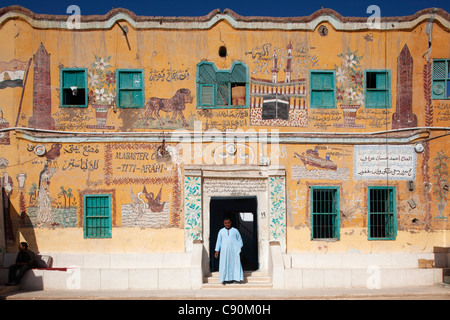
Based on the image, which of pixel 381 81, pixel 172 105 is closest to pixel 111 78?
pixel 172 105

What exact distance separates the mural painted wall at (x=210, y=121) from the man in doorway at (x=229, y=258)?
1.05 meters

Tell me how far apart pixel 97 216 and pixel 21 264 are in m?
2.34

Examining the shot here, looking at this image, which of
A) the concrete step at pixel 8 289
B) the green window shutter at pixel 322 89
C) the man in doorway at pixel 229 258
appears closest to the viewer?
the concrete step at pixel 8 289

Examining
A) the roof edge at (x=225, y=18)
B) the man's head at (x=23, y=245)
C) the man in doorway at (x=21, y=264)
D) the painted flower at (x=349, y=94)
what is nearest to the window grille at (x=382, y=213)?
the painted flower at (x=349, y=94)

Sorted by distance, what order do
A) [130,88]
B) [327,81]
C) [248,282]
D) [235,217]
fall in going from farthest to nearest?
1. [235,217]
2. [327,81]
3. [130,88]
4. [248,282]

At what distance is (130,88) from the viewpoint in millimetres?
15148

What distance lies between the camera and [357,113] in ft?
50.1

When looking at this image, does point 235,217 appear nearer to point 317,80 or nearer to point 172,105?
point 172,105

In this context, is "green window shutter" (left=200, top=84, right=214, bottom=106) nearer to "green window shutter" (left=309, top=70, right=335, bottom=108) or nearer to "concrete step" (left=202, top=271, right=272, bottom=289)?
"green window shutter" (left=309, top=70, right=335, bottom=108)

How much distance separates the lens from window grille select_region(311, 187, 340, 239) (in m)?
15.0

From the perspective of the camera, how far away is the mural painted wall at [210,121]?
14836 mm

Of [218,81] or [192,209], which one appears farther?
[218,81]

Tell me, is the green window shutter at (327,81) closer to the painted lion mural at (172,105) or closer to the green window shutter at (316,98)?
the green window shutter at (316,98)

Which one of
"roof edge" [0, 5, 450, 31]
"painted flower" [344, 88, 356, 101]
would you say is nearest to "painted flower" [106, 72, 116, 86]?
"roof edge" [0, 5, 450, 31]
